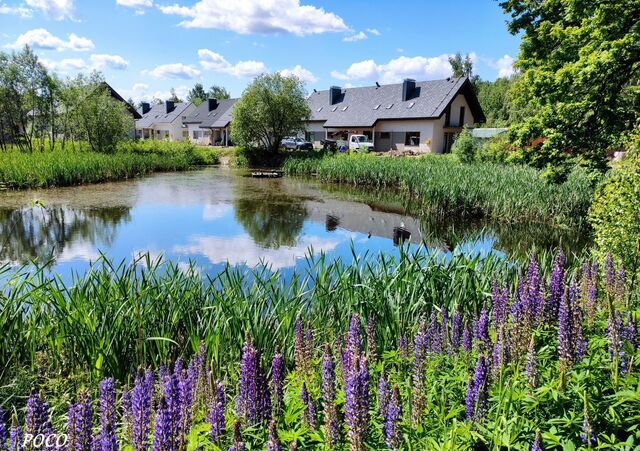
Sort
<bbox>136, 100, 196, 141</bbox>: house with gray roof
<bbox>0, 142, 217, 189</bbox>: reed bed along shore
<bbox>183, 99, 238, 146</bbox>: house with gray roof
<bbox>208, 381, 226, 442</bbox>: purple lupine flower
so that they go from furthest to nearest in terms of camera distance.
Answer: <bbox>136, 100, 196, 141</bbox>: house with gray roof → <bbox>183, 99, 238, 146</bbox>: house with gray roof → <bbox>0, 142, 217, 189</bbox>: reed bed along shore → <bbox>208, 381, 226, 442</bbox>: purple lupine flower

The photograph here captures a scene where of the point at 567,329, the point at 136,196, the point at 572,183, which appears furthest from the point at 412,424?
the point at 136,196

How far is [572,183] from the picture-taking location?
1494 cm

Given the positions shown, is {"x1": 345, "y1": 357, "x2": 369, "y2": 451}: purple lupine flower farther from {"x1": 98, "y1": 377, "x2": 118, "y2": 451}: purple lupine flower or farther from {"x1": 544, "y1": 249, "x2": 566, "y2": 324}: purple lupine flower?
{"x1": 544, "y1": 249, "x2": 566, "y2": 324}: purple lupine flower

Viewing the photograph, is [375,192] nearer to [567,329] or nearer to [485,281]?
[485,281]

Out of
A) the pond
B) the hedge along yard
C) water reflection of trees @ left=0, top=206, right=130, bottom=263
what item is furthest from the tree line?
water reflection of trees @ left=0, top=206, right=130, bottom=263

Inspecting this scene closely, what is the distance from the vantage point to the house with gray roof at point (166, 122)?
69938mm

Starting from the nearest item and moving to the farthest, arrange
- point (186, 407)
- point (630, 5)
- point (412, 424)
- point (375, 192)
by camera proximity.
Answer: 1. point (186, 407)
2. point (412, 424)
3. point (630, 5)
4. point (375, 192)

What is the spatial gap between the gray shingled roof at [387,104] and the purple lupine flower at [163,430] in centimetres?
4109

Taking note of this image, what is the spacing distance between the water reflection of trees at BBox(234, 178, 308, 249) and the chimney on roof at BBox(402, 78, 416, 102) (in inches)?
915

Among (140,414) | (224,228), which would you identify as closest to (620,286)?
(140,414)

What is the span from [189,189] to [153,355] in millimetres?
20952

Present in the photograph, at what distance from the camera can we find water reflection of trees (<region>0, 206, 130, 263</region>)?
12125mm

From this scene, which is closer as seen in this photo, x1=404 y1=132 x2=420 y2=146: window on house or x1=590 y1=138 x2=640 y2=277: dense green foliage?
x1=590 y1=138 x2=640 y2=277: dense green foliage

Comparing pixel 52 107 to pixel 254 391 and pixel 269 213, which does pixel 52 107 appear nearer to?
pixel 269 213
